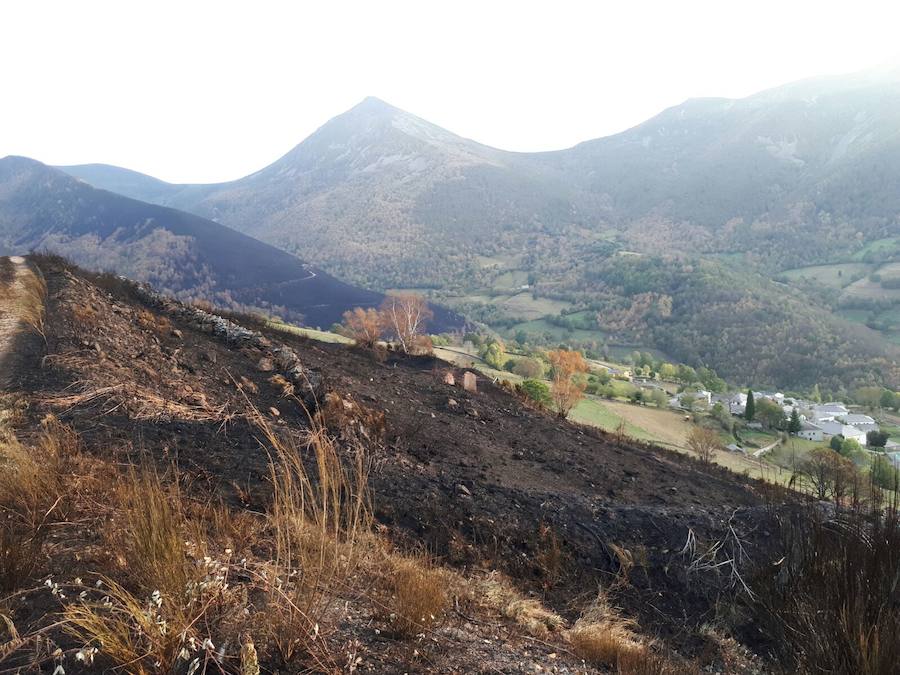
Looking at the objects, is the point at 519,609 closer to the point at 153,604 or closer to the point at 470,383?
the point at 153,604

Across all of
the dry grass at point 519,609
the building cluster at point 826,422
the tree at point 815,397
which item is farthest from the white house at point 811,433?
the dry grass at point 519,609

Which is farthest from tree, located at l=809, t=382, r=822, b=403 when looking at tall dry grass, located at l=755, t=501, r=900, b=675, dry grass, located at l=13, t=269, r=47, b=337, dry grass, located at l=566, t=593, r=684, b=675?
dry grass, located at l=13, t=269, r=47, b=337

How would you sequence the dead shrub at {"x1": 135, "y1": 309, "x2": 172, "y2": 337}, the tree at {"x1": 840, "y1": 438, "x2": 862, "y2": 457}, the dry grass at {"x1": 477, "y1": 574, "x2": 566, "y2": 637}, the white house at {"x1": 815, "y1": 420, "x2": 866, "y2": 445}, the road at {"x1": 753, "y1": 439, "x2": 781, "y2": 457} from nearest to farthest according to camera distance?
1. the dry grass at {"x1": 477, "y1": 574, "x2": 566, "y2": 637}
2. the dead shrub at {"x1": 135, "y1": 309, "x2": 172, "y2": 337}
3. the road at {"x1": 753, "y1": 439, "x2": 781, "y2": 457}
4. the tree at {"x1": 840, "y1": 438, "x2": 862, "y2": 457}
5. the white house at {"x1": 815, "y1": 420, "x2": 866, "y2": 445}

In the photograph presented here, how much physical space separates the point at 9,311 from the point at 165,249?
130 m

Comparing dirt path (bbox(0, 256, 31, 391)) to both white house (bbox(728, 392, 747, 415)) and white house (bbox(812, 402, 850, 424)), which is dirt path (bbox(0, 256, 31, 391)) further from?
white house (bbox(812, 402, 850, 424))

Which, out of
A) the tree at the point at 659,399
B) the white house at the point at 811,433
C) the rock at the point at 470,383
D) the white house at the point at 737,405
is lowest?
the white house at the point at 811,433

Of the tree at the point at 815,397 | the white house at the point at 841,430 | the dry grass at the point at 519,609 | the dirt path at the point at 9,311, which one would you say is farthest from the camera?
the tree at the point at 815,397

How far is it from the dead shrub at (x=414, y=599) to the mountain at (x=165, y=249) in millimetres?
83614

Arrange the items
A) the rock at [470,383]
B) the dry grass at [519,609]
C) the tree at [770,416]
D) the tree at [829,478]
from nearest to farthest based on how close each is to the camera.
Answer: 1. the dry grass at [519,609]
2. the tree at [829,478]
3. the rock at [470,383]
4. the tree at [770,416]

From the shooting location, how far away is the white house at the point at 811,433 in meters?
44.1

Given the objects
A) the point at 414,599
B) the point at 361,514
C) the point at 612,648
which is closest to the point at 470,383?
the point at 361,514

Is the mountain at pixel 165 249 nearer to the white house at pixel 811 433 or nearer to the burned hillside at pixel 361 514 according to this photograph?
the white house at pixel 811 433

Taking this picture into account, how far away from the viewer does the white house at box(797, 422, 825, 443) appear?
145ft

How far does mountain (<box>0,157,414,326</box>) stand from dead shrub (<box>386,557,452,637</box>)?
83.6 metres
